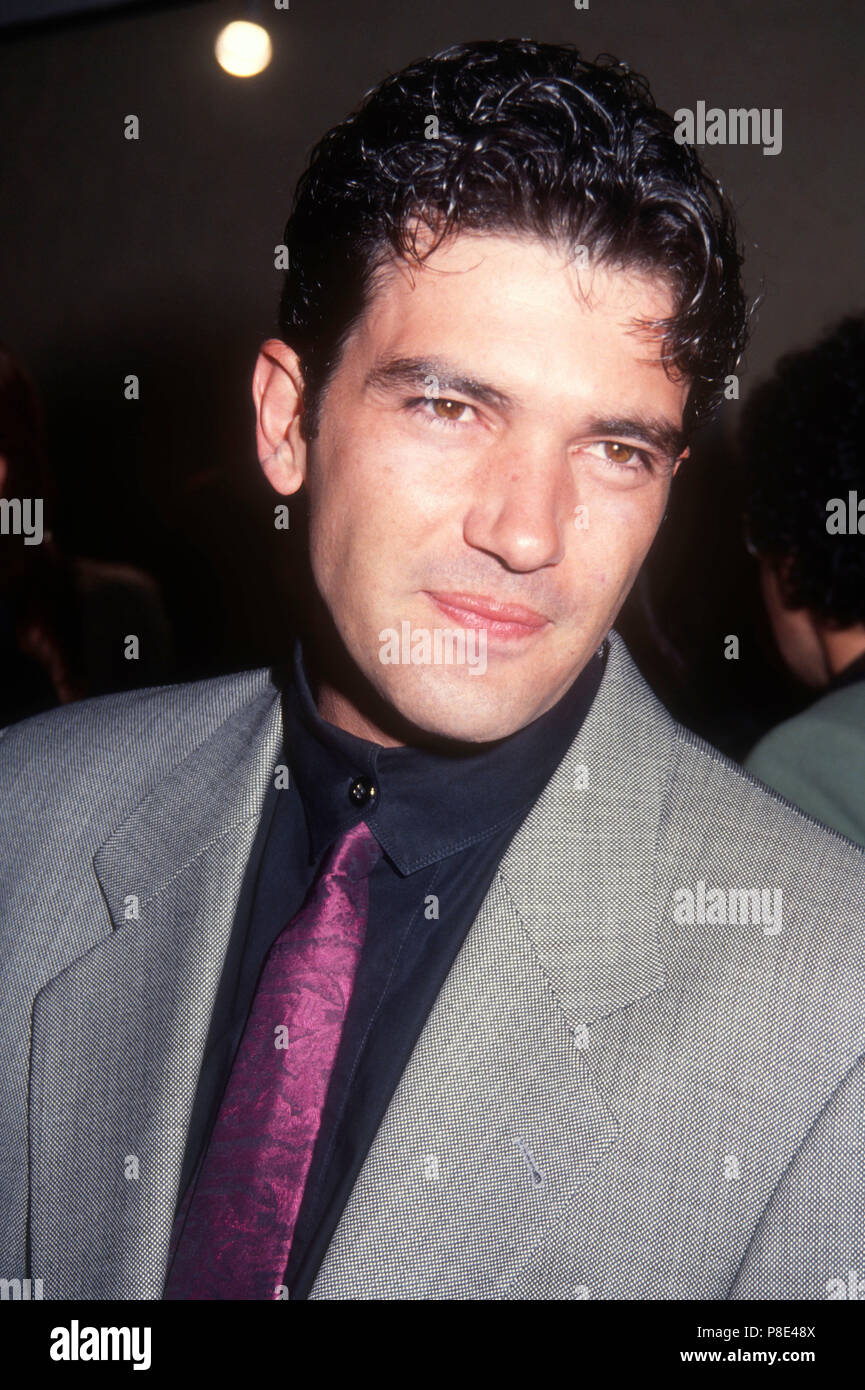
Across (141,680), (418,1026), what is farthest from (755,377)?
(418,1026)

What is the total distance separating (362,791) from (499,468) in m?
0.43

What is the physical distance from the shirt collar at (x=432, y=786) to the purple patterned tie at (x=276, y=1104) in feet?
0.16

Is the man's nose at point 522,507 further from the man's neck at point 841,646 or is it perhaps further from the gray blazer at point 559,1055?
the man's neck at point 841,646

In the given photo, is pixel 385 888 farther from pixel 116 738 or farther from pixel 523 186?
pixel 523 186

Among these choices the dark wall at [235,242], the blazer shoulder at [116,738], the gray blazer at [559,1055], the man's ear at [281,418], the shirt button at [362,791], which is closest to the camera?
the gray blazer at [559,1055]

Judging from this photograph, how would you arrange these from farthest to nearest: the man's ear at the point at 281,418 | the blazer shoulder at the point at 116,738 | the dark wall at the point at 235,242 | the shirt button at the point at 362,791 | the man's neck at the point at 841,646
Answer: the dark wall at the point at 235,242, the man's neck at the point at 841,646, the blazer shoulder at the point at 116,738, the man's ear at the point at 281,418, the shirt button at the point at 362,791

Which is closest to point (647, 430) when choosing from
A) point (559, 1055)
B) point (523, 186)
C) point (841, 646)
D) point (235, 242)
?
point (523, 186)

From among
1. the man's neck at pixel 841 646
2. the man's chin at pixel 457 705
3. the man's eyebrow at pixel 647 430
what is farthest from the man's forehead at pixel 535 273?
the man's neck at pixel 841 646

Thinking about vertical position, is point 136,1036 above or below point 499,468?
below

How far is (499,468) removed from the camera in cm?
120

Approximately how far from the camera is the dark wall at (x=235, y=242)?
10.5ft

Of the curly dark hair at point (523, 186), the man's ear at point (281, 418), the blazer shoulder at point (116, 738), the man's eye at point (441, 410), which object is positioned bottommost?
the blazer shoulder at point (116, 738)

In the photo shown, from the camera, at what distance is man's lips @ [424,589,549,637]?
4.00ft
